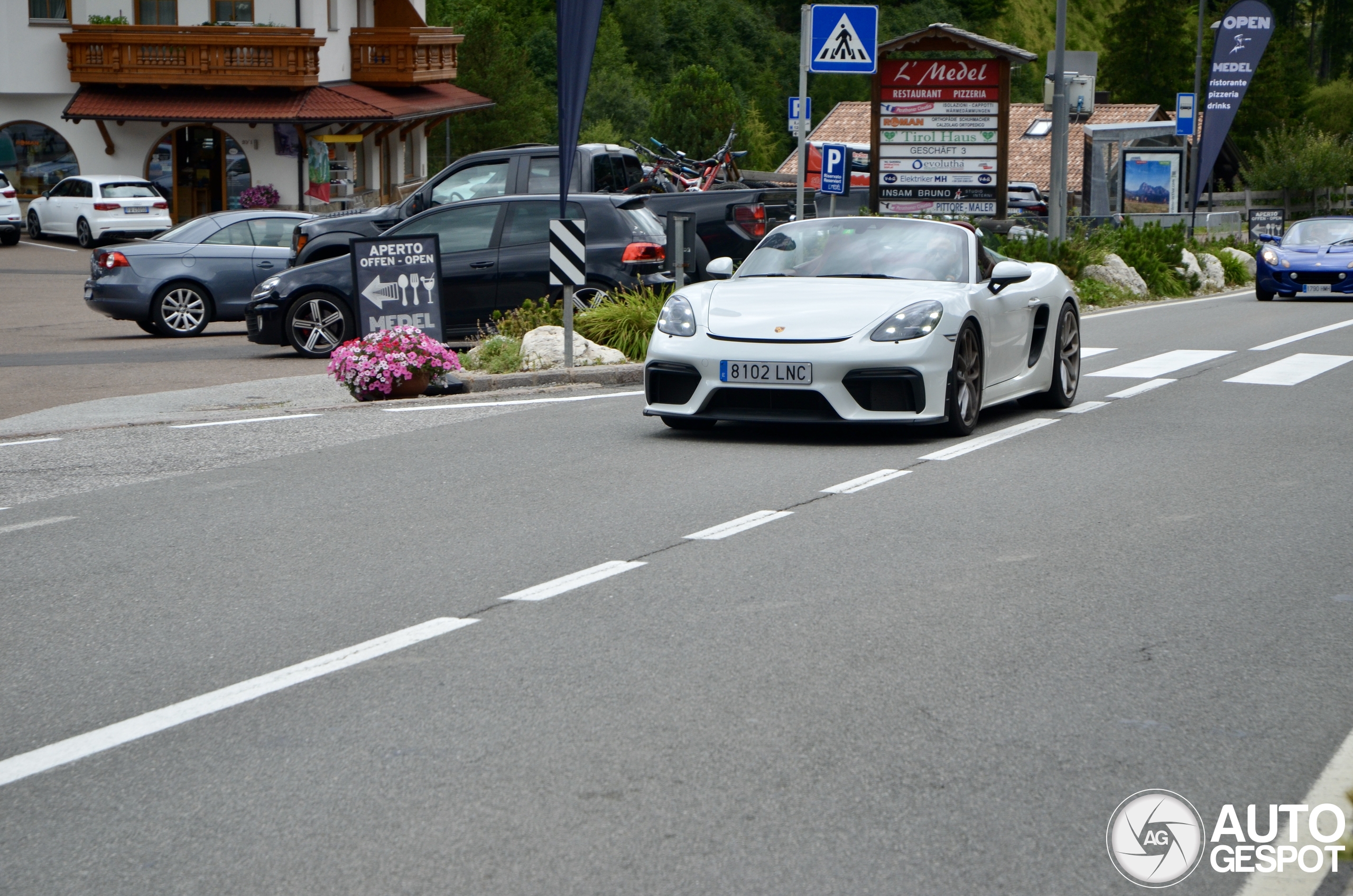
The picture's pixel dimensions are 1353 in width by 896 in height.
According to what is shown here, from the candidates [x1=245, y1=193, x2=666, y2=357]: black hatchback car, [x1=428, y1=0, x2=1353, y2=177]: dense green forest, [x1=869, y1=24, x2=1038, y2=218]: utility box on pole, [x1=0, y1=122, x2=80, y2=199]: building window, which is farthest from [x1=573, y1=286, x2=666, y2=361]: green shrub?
[x1=428, y1=0, x2=1353, y2=177]: dense green forest

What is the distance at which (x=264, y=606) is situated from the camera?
229 inches

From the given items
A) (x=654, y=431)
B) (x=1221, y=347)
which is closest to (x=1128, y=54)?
(x=1221, y=347)

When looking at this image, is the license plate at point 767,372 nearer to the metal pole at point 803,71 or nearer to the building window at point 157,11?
the metal pole at point 803,71

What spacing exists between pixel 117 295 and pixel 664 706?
1649cm

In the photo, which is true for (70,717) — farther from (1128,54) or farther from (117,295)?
(1128,54)

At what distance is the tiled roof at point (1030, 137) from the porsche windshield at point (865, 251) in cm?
4786

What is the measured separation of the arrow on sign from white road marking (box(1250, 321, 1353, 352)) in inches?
327

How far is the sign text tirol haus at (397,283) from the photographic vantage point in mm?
14383

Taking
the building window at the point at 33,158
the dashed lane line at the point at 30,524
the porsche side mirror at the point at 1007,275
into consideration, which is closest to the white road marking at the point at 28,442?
the dashed lane line at the point at 30,524

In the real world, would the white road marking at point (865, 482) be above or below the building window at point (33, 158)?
below

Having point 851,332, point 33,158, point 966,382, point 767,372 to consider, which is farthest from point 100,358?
point 33,158

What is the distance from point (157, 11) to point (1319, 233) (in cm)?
3195

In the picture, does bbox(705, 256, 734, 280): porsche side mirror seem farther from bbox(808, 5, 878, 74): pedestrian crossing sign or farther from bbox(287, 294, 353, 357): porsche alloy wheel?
bbox(287, 294, 353, 357): porsche alloy wheel

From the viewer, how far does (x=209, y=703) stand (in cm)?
468
